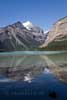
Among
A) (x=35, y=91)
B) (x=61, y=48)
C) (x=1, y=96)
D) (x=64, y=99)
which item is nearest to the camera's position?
(x=64, y=99)

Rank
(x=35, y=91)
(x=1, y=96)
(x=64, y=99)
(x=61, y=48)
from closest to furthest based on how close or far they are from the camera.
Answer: (x=64, y=99) < (x=1, y=96) < (x=35, y=91) < (x=61, y=48)

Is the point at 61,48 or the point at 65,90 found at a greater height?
the point at 65,90

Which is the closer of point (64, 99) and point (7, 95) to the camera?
point (64, 99)

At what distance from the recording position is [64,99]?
38.9 feet

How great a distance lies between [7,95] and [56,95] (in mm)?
2413

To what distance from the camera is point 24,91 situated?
14180mm

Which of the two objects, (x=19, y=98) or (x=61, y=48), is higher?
(x=19, y=98)

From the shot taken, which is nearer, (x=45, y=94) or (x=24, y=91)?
(x=45, y=94)

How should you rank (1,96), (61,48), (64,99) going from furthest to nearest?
(61,48), (1,96), (64,99)

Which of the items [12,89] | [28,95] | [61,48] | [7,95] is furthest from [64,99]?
[61,48]

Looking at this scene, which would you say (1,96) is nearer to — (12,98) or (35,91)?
(12,98)

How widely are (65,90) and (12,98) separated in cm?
319

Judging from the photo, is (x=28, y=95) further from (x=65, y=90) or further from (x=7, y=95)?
(x=65, y=90)

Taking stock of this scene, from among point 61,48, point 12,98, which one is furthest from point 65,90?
point 61,48
